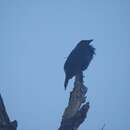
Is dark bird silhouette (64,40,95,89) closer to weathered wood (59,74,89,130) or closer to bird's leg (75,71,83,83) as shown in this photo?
bird's leg (75,71,83,83)

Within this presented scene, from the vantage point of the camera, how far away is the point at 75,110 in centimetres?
966

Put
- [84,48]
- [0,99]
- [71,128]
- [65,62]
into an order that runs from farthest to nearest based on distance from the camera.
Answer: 1. [84,48]
2. [65,62]
3. [71,128]
4. [0,99]

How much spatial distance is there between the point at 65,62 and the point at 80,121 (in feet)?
8.58

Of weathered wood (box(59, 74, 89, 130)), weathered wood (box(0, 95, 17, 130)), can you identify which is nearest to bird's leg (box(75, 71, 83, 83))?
weathered wood (box(59, 74, 89, 130))

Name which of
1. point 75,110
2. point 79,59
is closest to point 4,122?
point 75,110

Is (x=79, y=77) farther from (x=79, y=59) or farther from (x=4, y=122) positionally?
(x=4, y=122)

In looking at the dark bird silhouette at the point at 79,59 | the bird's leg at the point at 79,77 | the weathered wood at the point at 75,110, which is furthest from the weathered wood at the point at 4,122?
the dark bird silhouette at the point at 79,59

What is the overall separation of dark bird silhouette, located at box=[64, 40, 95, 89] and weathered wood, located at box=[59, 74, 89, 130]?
0.93 m

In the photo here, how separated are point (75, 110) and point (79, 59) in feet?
8.05

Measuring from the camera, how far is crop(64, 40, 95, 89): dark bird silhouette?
1094cm

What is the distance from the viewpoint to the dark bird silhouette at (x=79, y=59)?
10.9m

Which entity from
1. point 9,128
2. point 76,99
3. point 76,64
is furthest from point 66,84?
point 9,128

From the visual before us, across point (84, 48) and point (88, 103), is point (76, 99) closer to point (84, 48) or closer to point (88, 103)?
point (88, 103)

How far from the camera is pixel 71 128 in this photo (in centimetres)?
954
